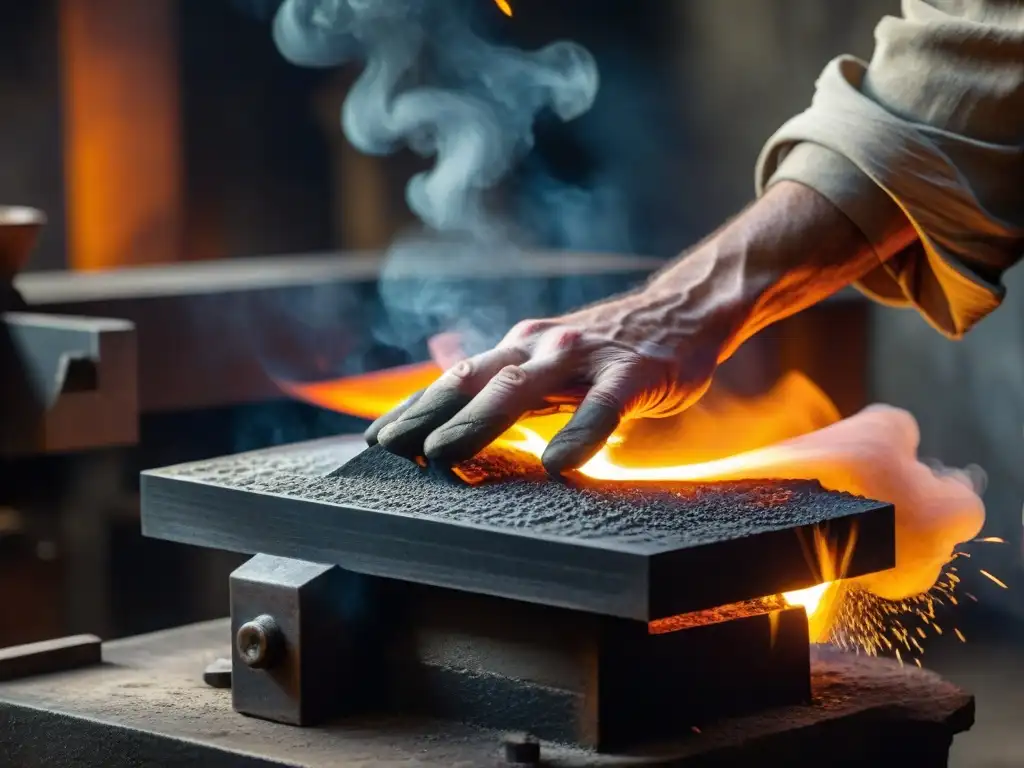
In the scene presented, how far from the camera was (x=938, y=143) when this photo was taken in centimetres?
188

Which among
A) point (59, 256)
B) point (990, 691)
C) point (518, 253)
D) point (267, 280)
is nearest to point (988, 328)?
point (990, 691)

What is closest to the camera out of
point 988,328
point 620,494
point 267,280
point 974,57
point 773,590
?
point 773,590

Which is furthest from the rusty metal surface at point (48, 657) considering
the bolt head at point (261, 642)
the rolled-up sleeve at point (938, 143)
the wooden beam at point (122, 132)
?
the wooden beam at point (122, 132)

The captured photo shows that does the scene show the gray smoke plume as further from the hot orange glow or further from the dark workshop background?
the hot orange glow

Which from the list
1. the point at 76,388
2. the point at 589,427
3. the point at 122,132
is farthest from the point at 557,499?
the point at 122,132

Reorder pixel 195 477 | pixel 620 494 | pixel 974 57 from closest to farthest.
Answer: pixel 620 494 → pixel 195 477 → pixel 974 57

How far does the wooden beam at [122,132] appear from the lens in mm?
4375

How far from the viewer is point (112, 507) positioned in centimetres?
345

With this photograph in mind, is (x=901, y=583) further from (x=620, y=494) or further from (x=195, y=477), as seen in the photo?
(x=195, y=477)

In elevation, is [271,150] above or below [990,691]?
above

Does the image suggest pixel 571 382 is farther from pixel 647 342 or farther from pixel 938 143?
pixel 938 143

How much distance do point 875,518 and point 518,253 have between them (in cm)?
262

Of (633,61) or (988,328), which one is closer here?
(988,328)

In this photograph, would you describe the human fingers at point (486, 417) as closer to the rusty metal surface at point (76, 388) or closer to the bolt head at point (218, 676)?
the bolt head at point (218, 676)
